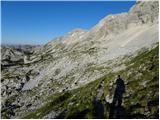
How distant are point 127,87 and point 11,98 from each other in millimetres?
81719

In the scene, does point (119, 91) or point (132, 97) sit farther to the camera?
point (119, 91)

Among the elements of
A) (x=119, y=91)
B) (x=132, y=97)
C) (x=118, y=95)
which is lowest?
(x=132, y=97)

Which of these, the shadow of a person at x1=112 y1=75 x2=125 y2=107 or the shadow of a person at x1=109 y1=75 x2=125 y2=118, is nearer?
the shadow of a person at x1=109 y1=75 x2=125 y2=118

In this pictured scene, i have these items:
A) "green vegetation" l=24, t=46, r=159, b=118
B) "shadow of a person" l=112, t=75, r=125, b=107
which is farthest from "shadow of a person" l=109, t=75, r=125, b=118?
"green vegetation" l=24, t=46, r=159, b=118

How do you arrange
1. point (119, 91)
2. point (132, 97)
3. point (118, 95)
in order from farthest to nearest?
point (119, 91)
point (118, 95)
point (132, 97)

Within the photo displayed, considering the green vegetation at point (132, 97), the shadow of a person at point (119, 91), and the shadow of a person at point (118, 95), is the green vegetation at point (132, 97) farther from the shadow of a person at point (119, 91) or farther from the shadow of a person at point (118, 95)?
the shadow of a person at point (119, 91)

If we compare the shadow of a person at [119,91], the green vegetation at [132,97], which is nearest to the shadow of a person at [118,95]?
the shadow of a person at [119,91]

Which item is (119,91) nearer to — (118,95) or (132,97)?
(118,95)

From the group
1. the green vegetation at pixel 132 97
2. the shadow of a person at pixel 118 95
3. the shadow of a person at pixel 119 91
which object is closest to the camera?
the green vegetation at pixel 132 97

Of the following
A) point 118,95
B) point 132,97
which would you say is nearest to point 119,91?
point 118,95

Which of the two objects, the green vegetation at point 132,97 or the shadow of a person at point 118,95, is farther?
the shadow of a person at point 118,95

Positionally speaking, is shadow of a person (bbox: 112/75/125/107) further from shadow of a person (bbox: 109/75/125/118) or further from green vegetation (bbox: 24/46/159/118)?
green vegetation (bbox: 24/46/159/118)

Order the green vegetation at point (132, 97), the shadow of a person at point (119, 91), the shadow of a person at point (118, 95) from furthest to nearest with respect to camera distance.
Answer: the shadow of a person at point (119, 91) < the shadow of a person at point (118, 95) < the green vegetation at point (132, 97)

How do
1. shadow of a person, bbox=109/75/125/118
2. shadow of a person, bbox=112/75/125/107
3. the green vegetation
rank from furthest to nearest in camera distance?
shadow of a person, bbox=112/75/125/107, shadow of a person, bbox=109/75/125/118, the green vegetation
